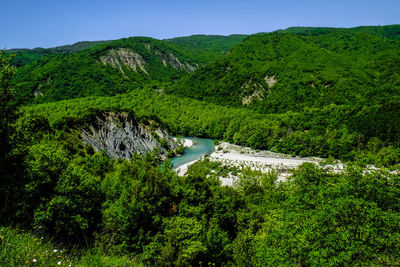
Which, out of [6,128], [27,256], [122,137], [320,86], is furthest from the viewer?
[320,86]

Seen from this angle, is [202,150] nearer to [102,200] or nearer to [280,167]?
[280,167]

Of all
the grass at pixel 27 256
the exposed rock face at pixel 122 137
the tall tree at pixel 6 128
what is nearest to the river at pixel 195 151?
the exposed rock face at pixel 122 137

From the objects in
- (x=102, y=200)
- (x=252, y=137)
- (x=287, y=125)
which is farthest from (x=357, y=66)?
(x=102, y=200)

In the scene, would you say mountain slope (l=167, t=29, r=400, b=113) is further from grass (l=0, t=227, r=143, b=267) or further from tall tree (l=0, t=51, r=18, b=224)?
grass (l=0, t=227, r=143, b=267)

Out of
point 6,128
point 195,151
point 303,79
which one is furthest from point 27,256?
point 303,79

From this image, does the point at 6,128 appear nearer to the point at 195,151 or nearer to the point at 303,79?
the point at 195,151

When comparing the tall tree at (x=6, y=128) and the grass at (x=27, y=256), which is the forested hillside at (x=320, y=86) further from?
the grass at (x=27, y=256)
